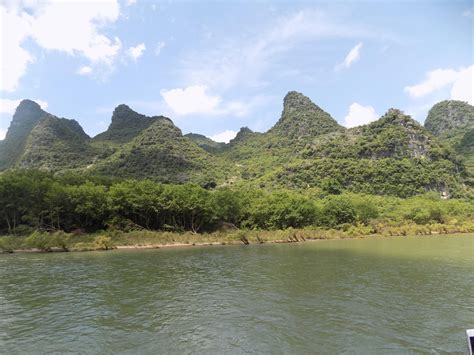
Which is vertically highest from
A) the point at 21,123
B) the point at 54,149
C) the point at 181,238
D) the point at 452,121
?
the point at 452,121

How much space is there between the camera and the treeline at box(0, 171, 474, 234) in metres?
51.9

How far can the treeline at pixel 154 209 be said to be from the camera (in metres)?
51.9

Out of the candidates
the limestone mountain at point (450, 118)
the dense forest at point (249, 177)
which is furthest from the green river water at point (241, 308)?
the limestone mountain at point (450, 118)

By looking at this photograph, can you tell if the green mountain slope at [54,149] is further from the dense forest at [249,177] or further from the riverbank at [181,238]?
the riverbank at [181,238]

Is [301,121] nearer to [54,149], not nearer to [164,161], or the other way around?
[164,161]

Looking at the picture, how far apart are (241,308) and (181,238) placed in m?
36.8

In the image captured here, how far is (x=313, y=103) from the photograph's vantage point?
18338 centimetres

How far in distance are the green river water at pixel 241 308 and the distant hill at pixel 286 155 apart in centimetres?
8106

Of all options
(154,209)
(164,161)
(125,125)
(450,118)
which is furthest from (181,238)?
(450,118)

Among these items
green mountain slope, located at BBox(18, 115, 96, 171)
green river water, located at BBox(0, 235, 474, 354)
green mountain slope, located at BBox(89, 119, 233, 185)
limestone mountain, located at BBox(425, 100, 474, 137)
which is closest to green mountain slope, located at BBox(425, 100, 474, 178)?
limestone mountain, located at BBox(425, 100, 474, 137)

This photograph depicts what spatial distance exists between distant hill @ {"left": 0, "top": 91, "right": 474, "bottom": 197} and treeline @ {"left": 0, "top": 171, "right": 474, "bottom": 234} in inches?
1321

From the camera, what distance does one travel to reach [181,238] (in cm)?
5278

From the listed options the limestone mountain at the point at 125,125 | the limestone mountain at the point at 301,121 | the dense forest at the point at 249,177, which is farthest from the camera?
the limestone mountain at the point at 125,125

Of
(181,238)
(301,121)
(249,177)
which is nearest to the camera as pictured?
(181,238)
